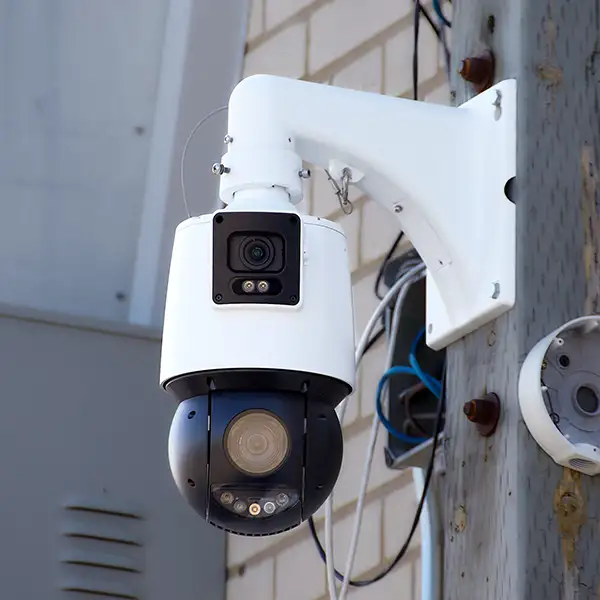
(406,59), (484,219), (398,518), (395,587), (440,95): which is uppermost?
(406,59)

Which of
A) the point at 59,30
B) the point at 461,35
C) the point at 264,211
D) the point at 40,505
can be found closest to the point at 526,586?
the point at 264,211

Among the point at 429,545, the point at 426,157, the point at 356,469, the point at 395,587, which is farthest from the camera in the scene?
the point at 356,469

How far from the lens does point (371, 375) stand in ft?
10.9

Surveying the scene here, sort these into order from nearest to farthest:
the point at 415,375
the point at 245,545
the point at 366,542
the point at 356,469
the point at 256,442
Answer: the point at 256,442, the point at 415,375, the point at 366,542, the point at 356,469, the point at 245,545

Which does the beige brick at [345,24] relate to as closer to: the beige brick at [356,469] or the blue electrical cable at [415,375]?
the beige brick at [356,469]

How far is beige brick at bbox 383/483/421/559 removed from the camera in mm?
3092

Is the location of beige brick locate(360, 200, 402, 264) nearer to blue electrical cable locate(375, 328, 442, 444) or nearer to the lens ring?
blue electrical cable locate(375, 328, 442, 444)

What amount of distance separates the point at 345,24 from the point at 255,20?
41 cm

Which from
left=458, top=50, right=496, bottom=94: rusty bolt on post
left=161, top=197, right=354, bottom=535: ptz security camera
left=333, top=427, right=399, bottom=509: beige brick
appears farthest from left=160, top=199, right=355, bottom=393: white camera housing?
left=333, top=427, right=399, bottom=509: beige brick

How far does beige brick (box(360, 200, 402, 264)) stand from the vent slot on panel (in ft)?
2.34

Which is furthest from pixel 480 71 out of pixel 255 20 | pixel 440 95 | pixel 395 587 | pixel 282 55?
pixel 255 20

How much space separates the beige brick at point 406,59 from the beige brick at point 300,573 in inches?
36.2

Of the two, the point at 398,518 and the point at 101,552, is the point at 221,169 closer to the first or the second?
the point at 398,518

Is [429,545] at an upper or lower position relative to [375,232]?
lower
